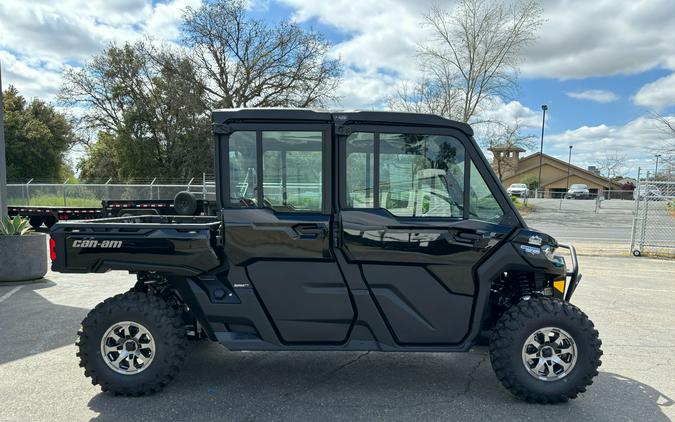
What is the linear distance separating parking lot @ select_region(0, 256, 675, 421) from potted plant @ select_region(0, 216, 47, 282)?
7.54 ft

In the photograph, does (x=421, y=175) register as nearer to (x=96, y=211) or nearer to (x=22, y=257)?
(x=22, y=257)

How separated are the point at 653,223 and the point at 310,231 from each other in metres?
11.6

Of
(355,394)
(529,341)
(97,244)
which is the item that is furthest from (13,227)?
(529,341)

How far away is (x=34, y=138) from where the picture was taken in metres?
36.9

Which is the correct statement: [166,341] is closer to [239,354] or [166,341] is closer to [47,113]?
[239,354]

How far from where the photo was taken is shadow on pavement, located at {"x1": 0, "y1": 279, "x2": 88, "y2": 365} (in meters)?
4.54

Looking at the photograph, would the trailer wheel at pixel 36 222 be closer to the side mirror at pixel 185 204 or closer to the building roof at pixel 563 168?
the side mirror at pixel 185 204

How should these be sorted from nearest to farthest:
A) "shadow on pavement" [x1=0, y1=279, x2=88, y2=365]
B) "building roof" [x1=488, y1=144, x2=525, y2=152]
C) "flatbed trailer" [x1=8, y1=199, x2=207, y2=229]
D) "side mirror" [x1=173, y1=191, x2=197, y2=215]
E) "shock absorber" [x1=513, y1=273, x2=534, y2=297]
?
"shock absorber" [x1=513, y1=273, x2=534, y2=297], "shadow on pavement" [x1=0, y1=279, x2=88, y2=365], "side mirror" [x1=173, y1=191, x2=197, y2=215], "flatbed trailer" [x1=8, y1=199, x2=207, y2=229], "building roof" [x1=488, y1=144, x2=525, y2=152]

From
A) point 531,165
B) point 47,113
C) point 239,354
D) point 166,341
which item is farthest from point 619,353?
point 531,165

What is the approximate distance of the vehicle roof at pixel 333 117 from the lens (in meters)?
3.45

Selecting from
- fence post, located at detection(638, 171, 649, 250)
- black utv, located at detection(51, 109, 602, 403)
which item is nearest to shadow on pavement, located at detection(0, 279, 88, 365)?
black utv, located at detection(51, 109, 602, 403)

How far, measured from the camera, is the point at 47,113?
41906mm

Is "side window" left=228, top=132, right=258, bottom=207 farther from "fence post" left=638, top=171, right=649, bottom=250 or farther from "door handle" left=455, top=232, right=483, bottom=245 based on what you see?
"fence post" left=638, top=171, right=649, bottom=250

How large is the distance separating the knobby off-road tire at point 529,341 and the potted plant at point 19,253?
7.58 m
